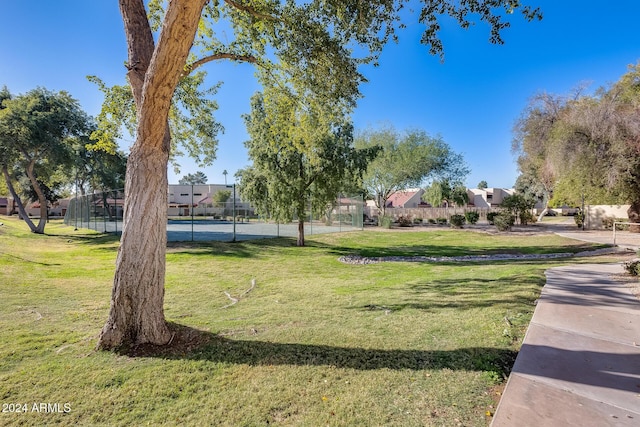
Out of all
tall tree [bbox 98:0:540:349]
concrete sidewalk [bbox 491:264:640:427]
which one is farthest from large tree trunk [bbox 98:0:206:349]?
concrete sidewalk [bbox 491:264:640:427]

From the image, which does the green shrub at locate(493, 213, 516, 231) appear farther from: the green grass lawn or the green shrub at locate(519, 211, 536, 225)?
the green grass lawn

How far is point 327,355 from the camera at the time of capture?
Answer: 3348 millimetres

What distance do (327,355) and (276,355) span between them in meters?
0.55

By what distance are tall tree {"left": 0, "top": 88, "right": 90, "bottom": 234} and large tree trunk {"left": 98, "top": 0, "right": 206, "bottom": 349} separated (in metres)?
18.9

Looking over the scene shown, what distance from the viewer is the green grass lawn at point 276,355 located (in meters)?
2.40

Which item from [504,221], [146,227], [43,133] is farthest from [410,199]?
[146,227]

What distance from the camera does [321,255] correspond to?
12875 millimetres

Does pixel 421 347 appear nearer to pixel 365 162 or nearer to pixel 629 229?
pixel 365 162

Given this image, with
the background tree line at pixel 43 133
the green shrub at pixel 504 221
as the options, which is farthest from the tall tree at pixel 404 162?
the background tree line at pixel 43 133

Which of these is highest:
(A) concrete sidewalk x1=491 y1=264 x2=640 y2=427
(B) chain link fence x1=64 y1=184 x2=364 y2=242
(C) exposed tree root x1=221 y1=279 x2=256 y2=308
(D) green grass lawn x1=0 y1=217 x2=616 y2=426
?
(B) chain link fence x1=64 y1=184 x2=364 y2=242

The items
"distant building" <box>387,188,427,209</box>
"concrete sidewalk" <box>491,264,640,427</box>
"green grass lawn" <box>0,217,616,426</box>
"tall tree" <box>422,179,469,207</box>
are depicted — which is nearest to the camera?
"concrete sidewalk" <box>491,264,640,427</box>

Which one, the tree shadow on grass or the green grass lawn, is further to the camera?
the tree shadow on grass

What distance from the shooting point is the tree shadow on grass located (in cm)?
306

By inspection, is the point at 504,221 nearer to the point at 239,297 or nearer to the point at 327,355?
the point at 239,297
